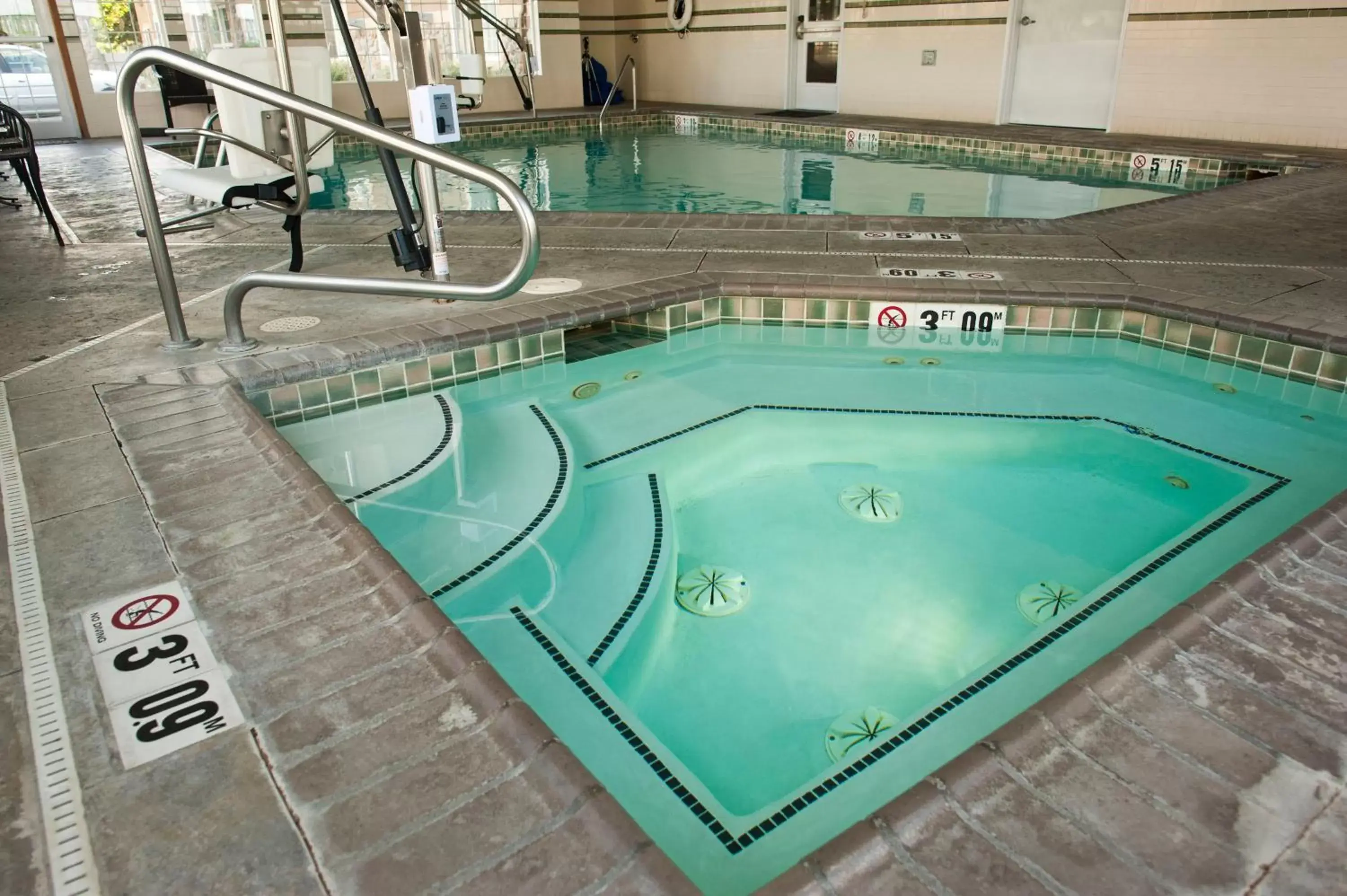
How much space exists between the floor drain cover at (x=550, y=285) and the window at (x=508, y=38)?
838 centimetres

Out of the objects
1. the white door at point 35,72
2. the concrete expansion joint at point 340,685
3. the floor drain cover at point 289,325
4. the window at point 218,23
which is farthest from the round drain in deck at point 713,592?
the window at point 218,23

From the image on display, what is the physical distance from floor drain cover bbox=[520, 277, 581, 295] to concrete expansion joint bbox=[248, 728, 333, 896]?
7.02ft

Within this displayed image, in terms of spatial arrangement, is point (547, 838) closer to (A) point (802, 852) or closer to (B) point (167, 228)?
(A) point (802, 852)

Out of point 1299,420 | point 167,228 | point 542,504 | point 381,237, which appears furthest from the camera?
point 381,237

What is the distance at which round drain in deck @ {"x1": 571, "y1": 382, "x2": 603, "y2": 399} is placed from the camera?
2.67 m

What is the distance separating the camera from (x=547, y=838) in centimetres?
88

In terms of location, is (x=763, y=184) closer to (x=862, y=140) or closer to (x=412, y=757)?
(x=862, y=140)

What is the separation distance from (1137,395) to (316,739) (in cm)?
253

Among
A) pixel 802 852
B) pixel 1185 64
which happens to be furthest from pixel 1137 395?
pixel 1185 64

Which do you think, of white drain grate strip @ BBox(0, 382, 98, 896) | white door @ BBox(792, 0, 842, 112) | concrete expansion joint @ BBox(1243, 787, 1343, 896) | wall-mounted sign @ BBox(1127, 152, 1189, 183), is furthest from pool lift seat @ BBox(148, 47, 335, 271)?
white door @ BBox(792, 0, 842, 112)

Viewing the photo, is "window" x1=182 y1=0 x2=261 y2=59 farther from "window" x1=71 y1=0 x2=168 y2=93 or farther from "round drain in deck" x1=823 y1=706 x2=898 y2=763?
"round drain in deck" x1=823 y1=706 x2=898 y2=763

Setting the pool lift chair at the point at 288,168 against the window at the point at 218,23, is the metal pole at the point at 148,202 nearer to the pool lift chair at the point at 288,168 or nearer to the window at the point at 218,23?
the pool lift chair at the point at 288,168

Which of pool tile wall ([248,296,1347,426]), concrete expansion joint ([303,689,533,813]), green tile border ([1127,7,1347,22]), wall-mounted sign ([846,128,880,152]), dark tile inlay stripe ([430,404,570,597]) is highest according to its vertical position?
green tile border ([1127,7,1347,22])

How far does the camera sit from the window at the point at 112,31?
322 inches
